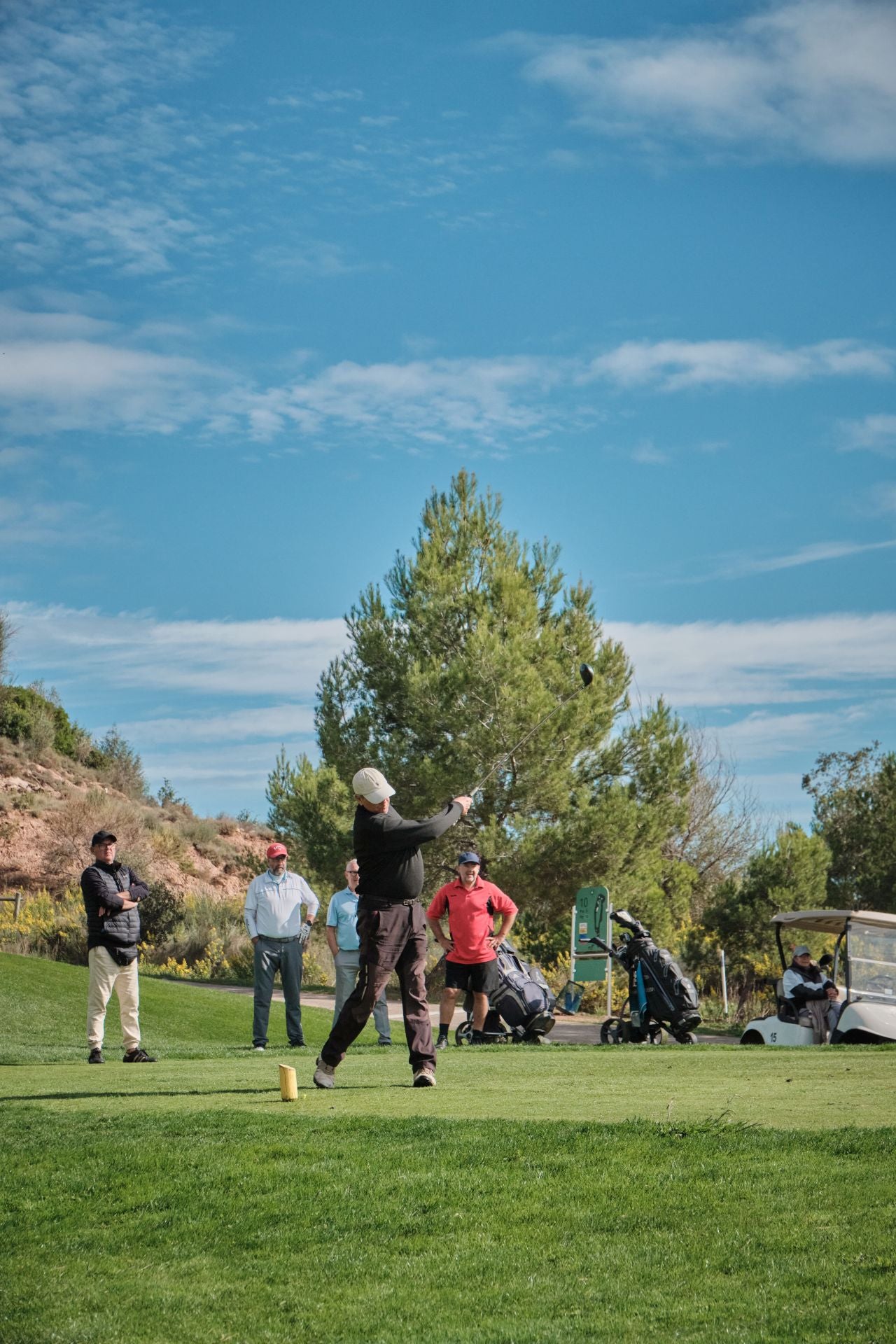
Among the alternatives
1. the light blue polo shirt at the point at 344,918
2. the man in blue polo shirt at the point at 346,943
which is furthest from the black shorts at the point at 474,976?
the light blue polo shirt at the point at 344,918

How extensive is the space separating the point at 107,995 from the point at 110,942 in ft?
1.95

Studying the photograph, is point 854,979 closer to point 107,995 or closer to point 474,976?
point 474,976

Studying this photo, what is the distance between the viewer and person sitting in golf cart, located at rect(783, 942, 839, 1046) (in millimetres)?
15344

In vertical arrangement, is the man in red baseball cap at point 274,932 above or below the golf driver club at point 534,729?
below

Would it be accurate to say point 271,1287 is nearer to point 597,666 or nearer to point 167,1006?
point 167,1006

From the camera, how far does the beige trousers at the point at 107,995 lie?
40.8ft

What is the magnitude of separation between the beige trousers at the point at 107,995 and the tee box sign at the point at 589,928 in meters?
12.0

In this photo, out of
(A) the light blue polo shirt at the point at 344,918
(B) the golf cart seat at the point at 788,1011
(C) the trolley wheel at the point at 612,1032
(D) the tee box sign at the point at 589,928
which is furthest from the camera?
(D) the tee box sign at the point at 589,928

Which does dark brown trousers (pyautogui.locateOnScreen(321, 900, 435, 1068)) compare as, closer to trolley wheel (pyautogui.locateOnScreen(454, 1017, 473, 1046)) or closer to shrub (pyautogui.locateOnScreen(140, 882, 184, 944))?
trolley wheel (pyautogui.locateOnScreen(454, 1017, 473, 1046))

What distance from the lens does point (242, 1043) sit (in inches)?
689

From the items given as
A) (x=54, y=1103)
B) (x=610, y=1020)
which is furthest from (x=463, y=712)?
(x=54, y=1103)

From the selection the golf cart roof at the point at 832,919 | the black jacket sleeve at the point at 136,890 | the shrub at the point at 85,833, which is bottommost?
the golf cart roof at the point at 832,919

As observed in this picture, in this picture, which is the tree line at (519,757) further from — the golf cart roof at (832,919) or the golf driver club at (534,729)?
the golf cart roof at (832,919)

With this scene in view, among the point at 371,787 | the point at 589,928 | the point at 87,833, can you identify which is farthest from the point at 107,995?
the point at 87,833
